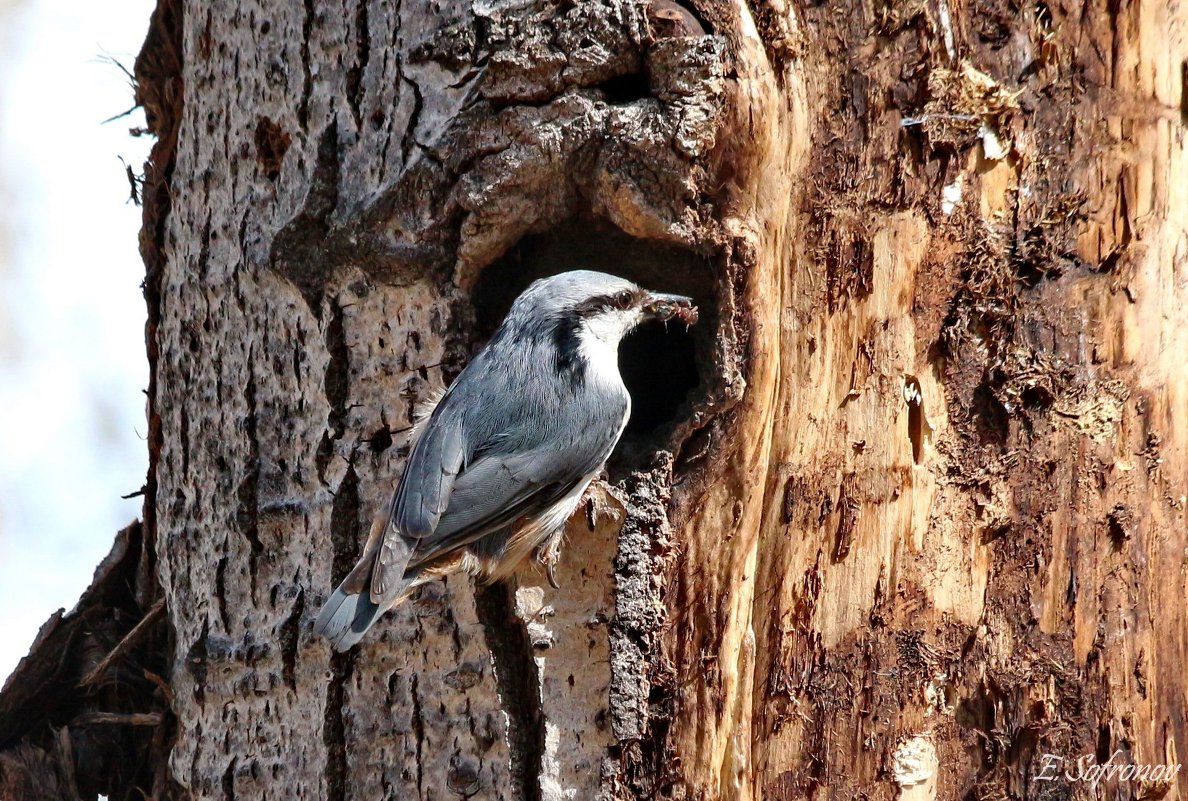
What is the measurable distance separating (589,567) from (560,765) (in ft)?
1.23

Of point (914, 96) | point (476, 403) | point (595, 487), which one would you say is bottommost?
point (595, 487)

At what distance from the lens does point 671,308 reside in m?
2.59

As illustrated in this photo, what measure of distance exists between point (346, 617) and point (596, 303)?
0.86m

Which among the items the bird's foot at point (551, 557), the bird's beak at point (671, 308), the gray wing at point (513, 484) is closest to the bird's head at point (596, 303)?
the bird's beak at point (671, 308)

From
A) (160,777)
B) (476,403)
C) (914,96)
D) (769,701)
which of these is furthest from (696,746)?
(914,96)

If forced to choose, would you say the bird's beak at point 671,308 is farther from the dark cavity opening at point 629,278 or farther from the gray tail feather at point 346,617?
the gray tail feather at point 346,617

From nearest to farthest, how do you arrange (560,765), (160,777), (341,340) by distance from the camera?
(560,765) → (341,340) → (160,777)

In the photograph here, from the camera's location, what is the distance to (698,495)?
2.40 meters

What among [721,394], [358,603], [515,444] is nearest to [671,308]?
[721,394]

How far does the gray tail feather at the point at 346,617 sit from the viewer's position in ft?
7.20

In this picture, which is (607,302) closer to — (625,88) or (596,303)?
(596,303)

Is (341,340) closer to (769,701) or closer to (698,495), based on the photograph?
(698,495)

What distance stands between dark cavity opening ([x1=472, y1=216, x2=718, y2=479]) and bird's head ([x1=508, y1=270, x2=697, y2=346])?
65 millimetres

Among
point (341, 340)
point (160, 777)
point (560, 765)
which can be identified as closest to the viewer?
point (560, 765)
